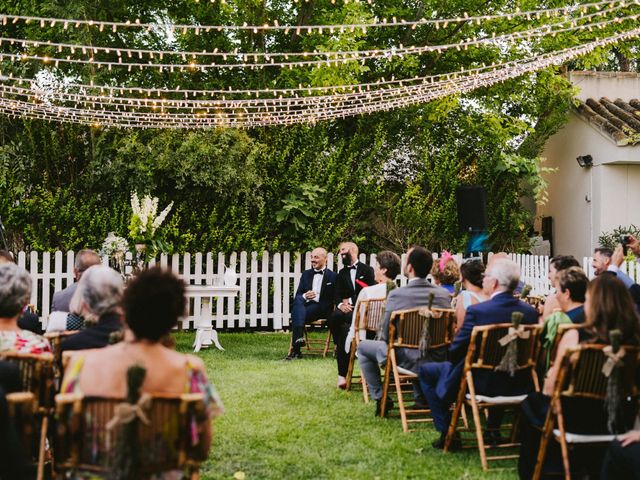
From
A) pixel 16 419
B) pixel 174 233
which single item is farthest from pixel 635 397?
pixel 174 233

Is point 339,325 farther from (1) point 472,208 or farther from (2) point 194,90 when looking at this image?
(2) point 194,90

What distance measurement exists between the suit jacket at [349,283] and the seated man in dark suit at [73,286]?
353 centimetres

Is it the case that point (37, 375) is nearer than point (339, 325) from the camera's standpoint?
Yes

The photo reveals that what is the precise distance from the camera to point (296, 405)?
6.71 meters

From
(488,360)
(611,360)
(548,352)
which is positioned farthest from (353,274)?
(611,360)

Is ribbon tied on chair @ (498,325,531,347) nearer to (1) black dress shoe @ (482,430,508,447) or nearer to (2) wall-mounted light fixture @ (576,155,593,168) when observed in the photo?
(1) black dress shoe @ (482,430,508,447)

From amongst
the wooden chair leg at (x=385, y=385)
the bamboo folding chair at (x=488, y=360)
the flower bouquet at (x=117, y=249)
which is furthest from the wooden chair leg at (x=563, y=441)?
the flower bouquet at (x=117, y=249)

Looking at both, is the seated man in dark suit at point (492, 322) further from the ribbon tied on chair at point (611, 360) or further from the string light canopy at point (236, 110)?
the string light canopy at point (236, 110)

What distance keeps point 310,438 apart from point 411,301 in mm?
A: 1276

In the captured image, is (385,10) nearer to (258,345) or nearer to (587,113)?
(587,113)

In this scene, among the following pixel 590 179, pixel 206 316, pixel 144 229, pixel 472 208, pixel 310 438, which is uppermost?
pixel 590 179

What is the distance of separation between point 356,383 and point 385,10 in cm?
921

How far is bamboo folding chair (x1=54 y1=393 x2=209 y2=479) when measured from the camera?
271 cm

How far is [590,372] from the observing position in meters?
3.85
